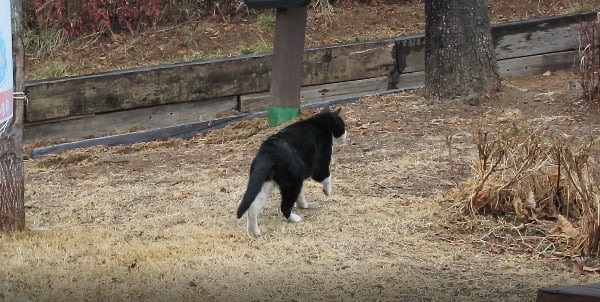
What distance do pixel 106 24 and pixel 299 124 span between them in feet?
23.1

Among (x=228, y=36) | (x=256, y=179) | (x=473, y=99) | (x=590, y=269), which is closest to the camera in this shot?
(x=590, y=269)

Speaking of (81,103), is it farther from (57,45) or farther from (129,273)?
(129,273)

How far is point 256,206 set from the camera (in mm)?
6633

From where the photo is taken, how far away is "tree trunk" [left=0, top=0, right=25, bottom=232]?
7000 millimetres

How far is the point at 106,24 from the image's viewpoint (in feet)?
45.1

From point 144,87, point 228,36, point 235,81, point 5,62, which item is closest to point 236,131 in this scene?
point 235,81

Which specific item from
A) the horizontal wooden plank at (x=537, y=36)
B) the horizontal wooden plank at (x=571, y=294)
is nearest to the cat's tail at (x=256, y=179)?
the horizontal wooden plank at (x=571, y=294)

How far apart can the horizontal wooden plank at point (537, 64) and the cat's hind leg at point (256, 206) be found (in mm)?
6358

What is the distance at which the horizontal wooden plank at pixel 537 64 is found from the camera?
40.5ft

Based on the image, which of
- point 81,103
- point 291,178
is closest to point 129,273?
point 291,178

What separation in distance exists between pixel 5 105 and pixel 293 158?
6.32ft

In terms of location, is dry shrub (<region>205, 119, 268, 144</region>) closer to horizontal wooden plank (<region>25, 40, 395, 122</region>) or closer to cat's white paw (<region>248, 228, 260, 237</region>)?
horizontal wooden plank (<region>25, 40, 395, 122</region>)

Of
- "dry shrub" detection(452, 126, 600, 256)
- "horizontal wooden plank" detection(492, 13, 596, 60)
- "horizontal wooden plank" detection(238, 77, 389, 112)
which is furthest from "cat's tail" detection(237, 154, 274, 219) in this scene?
"horizontal wooden plank" detection(492, 13, 596, 60)

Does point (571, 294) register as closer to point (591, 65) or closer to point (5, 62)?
point (5, 62)
